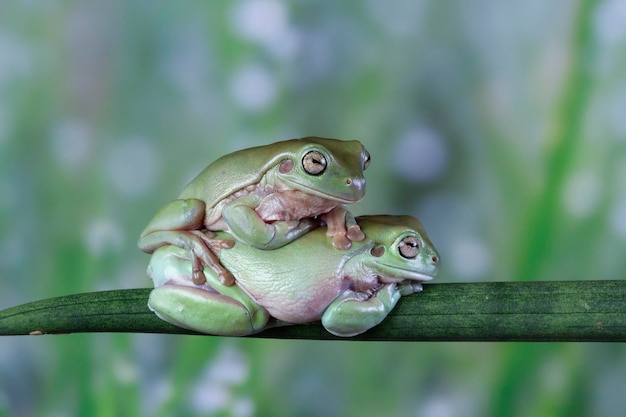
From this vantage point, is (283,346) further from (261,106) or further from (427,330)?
(427,330)

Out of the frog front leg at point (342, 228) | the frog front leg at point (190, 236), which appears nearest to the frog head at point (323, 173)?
the frog front leg at point (342, 228)

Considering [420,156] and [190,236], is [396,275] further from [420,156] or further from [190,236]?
[420,156]

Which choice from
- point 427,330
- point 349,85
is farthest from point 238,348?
point 427,330

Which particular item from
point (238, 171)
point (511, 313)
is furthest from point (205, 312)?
point (511, 313)

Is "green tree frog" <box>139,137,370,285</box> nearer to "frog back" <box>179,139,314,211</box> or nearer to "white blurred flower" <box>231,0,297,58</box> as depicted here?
"frog back" <box>179,139,314,211</box>

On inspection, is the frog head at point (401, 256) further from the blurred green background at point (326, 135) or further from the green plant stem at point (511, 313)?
the blurred green background at point (326, 135)
